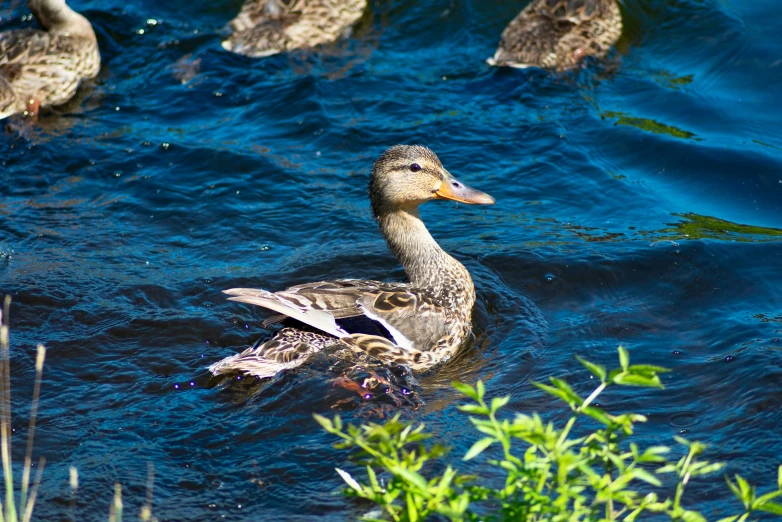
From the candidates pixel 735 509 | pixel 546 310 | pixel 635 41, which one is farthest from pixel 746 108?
pixel 735 509

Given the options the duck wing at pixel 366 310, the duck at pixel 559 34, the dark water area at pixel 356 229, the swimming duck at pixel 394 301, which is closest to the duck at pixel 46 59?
the dark water area at pixel 356 229

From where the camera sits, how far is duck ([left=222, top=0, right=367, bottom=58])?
1049 cm

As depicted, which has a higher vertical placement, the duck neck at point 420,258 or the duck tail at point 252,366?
the duck neck at point 420,258

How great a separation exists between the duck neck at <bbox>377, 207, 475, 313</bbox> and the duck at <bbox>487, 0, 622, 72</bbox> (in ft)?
12.1

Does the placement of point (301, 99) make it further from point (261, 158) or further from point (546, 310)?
point (546, 310)

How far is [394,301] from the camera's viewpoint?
6.29 m

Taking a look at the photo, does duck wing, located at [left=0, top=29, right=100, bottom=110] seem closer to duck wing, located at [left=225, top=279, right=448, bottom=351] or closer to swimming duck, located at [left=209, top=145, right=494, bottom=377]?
swimming duck, located at [left=209, top=145, right=494, bottom=377]

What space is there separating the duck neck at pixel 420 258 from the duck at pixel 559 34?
3.70 metres

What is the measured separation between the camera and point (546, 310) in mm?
6867

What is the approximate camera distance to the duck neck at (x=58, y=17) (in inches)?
411

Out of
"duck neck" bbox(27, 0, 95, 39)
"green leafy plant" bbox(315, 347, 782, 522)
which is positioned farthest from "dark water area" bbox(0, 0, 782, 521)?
"green leafy plant" bbox(315, 347, 782, 522)

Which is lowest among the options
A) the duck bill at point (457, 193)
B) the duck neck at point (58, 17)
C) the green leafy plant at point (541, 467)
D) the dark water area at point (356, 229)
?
the dark water area at point (356, 229)

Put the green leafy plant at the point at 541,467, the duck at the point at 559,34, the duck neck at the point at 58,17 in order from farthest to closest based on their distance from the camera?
the duck neck at the point at 58,17 < the duck at the point at 559,34 < the green leafy plant at the point at 541,467

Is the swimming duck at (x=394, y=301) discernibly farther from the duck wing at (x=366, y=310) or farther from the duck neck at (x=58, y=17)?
the duck neck at (x=58, y=17)
